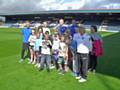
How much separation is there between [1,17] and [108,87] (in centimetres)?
9364

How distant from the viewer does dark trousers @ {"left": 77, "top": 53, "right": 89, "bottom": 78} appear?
9242mm

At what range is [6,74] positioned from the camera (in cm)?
1027

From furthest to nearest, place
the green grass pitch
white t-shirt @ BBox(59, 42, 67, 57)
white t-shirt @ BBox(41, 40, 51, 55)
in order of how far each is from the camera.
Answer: white t-shirt @ BBox(41, 40, 51, 55)
white t-shirt @ BBox(59, 42, 67, 57)
the green grass pitch

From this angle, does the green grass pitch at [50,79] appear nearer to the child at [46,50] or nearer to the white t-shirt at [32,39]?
the child at [46,50]

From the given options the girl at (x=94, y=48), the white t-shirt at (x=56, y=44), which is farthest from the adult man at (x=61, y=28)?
the girl at (x=94, y=48)

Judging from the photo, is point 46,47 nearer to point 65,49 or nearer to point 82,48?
point 65,49

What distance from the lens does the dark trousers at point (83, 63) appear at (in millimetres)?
9242

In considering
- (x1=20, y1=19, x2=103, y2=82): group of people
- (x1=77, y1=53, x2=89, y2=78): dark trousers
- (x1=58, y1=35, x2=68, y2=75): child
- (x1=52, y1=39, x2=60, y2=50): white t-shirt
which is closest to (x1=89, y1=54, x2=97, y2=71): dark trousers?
(x1=20, y1=19, x2=103, y2=82): group of people

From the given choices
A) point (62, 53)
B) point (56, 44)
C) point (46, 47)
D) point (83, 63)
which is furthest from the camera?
point (46, 47)

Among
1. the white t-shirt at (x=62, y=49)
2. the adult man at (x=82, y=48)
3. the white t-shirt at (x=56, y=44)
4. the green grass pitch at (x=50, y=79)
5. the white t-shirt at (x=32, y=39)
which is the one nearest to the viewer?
the green grass pitch at (x=50, y=79)

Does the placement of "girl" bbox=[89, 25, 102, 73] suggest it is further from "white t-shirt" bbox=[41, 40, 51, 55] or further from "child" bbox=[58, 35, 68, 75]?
"white t-shirt" bbox=[41, 40, 51, 55]

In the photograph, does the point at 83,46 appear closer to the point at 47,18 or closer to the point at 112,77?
the point at 112,77

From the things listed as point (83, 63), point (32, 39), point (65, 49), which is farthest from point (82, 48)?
point (32, 39)

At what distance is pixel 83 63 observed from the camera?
927cm
